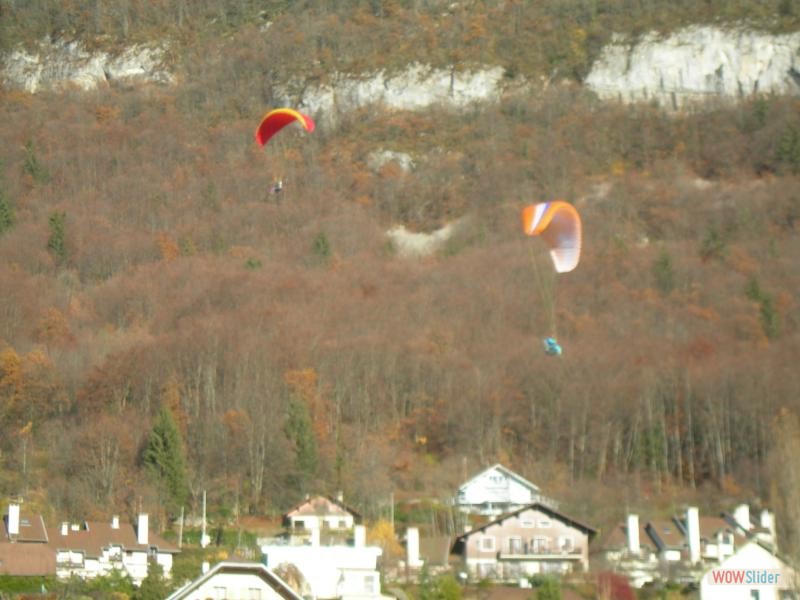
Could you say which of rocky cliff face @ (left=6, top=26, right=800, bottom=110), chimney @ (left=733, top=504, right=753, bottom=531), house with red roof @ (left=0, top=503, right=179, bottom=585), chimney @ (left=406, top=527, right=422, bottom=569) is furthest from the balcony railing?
rocky cliff face @ (left=6, top=26, right=800, bottom=110)

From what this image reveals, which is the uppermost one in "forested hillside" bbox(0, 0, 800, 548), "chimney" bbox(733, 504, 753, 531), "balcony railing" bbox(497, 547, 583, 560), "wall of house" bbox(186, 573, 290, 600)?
"forested hillside" bbox(0, 0, 800, 548)

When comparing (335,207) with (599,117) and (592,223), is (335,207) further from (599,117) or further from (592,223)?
(599,117)

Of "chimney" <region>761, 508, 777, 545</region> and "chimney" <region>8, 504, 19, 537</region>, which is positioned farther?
"chimney" <region>8, 504, 19, 537</region>

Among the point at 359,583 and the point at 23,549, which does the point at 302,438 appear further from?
the point at 359,583

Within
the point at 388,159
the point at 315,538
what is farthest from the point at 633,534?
the point at 388,159

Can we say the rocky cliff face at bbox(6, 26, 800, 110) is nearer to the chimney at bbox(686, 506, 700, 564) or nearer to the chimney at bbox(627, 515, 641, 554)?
A: the chimney at bbox(686, 506, 700, 564)

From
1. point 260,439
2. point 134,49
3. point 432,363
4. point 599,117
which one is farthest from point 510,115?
point 260,439
